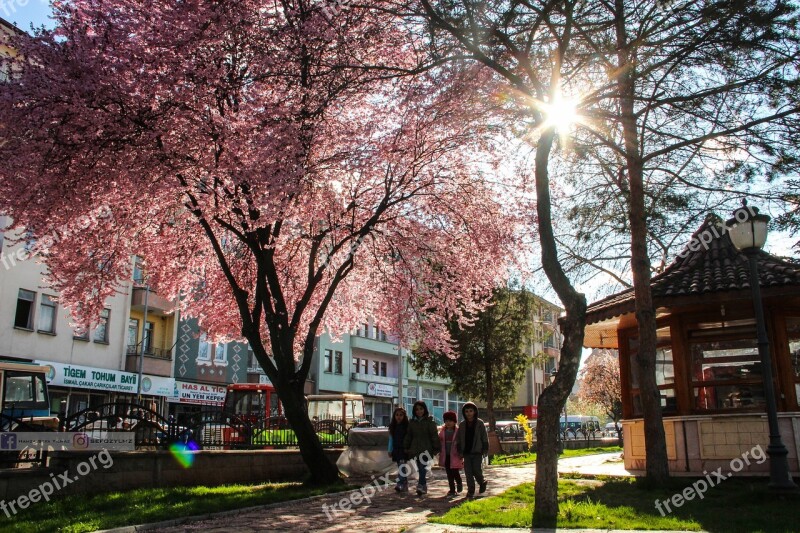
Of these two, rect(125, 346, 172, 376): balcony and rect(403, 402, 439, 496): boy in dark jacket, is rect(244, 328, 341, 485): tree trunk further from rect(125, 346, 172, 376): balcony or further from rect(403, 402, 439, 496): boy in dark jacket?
rect(125, 346, 172, 376): balcony

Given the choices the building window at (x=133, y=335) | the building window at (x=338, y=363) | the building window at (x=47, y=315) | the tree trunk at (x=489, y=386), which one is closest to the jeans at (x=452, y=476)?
the tree trunk at (x=489, y=386)

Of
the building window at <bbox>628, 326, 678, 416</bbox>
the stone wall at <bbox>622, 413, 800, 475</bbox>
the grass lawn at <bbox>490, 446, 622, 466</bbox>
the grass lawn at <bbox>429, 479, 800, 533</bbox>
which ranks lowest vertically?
the grass lawn at <bbox>490, 446, 622, 466</bbox>

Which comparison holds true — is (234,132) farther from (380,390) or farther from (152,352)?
(380,390)

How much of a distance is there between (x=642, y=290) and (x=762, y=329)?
2183mm

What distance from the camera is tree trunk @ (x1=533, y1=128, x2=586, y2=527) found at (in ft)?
26.5

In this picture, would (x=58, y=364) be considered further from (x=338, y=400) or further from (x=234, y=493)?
(x=234, y=493)

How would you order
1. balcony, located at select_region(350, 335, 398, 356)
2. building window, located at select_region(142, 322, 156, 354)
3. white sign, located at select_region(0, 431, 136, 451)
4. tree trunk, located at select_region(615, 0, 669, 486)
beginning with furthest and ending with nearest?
balcony, located at select_region(350, 335, 398, 356)
building window, located at select_region(142, 322, 156, 354)
white sign, located at select_region(0, 431, 136, 451)
tree trunk, located at select_region(615, 0, 669, 486)

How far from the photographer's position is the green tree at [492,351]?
103 feet

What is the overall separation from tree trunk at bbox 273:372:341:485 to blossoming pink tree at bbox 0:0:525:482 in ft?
0.11

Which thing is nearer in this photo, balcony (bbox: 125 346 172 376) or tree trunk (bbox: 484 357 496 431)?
tree trunk (bbox: 484 357 496 431)

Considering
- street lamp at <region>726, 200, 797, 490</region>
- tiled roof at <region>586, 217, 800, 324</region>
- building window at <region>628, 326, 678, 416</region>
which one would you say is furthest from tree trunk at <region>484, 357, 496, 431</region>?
street lamp at <region>726, 200, 797, 490</region>

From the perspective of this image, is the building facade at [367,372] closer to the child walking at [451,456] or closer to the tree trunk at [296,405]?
the tree trunk at [296,405]

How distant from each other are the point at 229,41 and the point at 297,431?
26.3 feet

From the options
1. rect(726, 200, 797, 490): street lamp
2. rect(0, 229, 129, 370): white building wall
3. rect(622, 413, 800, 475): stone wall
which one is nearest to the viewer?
rect(726, 200, 797, 490): street lamp
